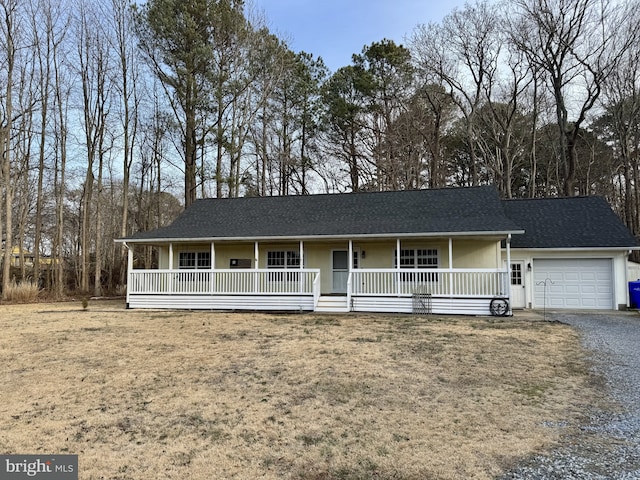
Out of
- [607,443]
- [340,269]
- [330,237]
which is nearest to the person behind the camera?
[607,443]

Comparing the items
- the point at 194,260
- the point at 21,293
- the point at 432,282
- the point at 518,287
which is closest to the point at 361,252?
the point at 432,282

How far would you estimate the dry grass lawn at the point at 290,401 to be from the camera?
10.8 feet

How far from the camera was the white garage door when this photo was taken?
13.8 meters

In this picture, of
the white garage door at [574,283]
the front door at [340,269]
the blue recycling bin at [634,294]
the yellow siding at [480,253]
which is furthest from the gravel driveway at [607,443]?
the front door at [340,269]

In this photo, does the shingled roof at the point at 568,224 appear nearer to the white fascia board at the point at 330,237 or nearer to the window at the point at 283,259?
the white fascia board at the point at 330,237

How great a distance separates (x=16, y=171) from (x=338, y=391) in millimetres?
22578

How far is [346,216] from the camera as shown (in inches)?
619

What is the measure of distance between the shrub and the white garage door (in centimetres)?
1915

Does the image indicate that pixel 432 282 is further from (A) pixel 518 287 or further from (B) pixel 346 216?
(B) pixel 346 216

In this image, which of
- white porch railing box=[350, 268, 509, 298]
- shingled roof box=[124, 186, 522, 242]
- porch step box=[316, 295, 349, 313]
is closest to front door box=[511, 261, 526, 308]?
shingled roof box=[124, 186, 522, 242]

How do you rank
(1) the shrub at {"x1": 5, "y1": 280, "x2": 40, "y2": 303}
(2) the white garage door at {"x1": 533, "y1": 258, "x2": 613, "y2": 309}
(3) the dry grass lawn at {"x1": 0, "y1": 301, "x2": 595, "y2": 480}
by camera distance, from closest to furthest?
(3) the dry grass lawn at {"x1": 0, "y1": 301, "x2": 595, "y2": 480} < (2) the white garage door at {"x1": 533, "y1": 258, "x2": 613, "y2": 309} < (1) the shrub at {"x1": 5, "y1": 280, "x2": 40, "y2": 303}

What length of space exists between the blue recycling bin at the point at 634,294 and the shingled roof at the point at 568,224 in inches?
55.6

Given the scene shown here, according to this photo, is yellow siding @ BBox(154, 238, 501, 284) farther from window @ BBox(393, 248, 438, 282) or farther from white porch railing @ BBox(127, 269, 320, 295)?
white porch railing @ BBox(127, 269, 320, 295)

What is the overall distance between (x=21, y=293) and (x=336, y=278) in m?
12.8
